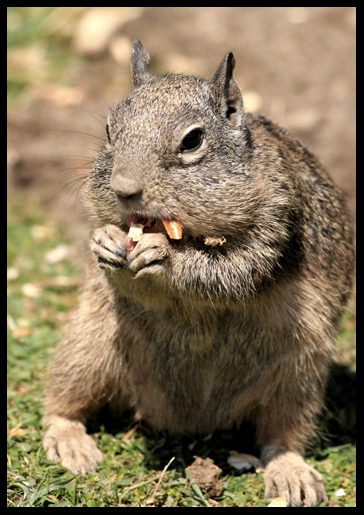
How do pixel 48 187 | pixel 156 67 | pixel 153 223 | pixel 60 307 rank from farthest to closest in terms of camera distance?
pixel 156 67, pixel 48 187, pixel 60 307, pixel 153 223

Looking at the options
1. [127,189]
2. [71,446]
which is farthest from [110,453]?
[127,189]

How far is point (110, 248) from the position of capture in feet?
11.8

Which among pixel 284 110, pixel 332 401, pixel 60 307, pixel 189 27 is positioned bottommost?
pixel 332 401

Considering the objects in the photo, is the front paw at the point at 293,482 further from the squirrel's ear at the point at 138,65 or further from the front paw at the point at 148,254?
the squirrel's ear at the point at 138,65

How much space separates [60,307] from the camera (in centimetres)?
620

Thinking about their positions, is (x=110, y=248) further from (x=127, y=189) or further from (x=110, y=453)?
(x=110, y=453)

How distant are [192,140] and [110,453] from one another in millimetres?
2348

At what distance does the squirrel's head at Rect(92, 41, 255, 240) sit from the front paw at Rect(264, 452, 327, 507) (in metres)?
1.79

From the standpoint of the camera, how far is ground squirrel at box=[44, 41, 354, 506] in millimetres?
3566

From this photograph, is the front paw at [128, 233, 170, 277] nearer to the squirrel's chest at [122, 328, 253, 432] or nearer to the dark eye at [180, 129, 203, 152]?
the dark eye at [180, 129, 203, 152]

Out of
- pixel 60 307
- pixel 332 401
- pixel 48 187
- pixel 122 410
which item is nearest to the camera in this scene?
pixel 122 410

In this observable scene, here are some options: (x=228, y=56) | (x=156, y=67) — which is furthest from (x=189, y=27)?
(x=228, y=56)

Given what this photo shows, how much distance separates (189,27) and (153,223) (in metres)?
6.96

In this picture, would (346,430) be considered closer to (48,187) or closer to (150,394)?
(150,394)
